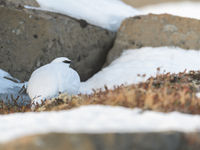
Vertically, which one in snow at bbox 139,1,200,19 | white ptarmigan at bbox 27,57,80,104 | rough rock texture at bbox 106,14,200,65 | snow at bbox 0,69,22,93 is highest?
snow at bbox 139,1,200,19

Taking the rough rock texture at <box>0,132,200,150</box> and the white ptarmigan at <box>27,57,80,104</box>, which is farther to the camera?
the white ptarmigan at <box>27,57,80,104</box>

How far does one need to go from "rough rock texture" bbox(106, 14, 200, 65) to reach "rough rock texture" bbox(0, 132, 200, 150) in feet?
24.2

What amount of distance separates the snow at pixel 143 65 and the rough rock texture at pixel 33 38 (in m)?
1.14

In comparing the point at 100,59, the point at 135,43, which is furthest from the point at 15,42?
the point at 135,43

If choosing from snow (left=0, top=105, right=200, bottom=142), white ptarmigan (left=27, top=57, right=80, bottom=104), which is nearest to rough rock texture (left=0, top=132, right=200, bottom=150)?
snow (left=0, top=105, right=200, bottom=142)

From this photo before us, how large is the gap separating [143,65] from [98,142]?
6.70 metres

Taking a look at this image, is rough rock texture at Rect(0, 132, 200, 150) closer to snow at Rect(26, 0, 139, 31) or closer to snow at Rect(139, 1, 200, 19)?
snow at Rect(26, 0, 139, 31)

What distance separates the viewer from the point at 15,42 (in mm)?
8422

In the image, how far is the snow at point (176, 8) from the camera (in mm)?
14727

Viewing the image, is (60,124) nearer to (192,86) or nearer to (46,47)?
(192,86)

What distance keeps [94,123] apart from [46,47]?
250 inches

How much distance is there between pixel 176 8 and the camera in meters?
15.4

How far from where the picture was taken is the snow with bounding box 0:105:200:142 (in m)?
2.42

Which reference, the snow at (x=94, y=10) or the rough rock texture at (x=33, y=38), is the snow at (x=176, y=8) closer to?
the snow at (x=94, y=10)
